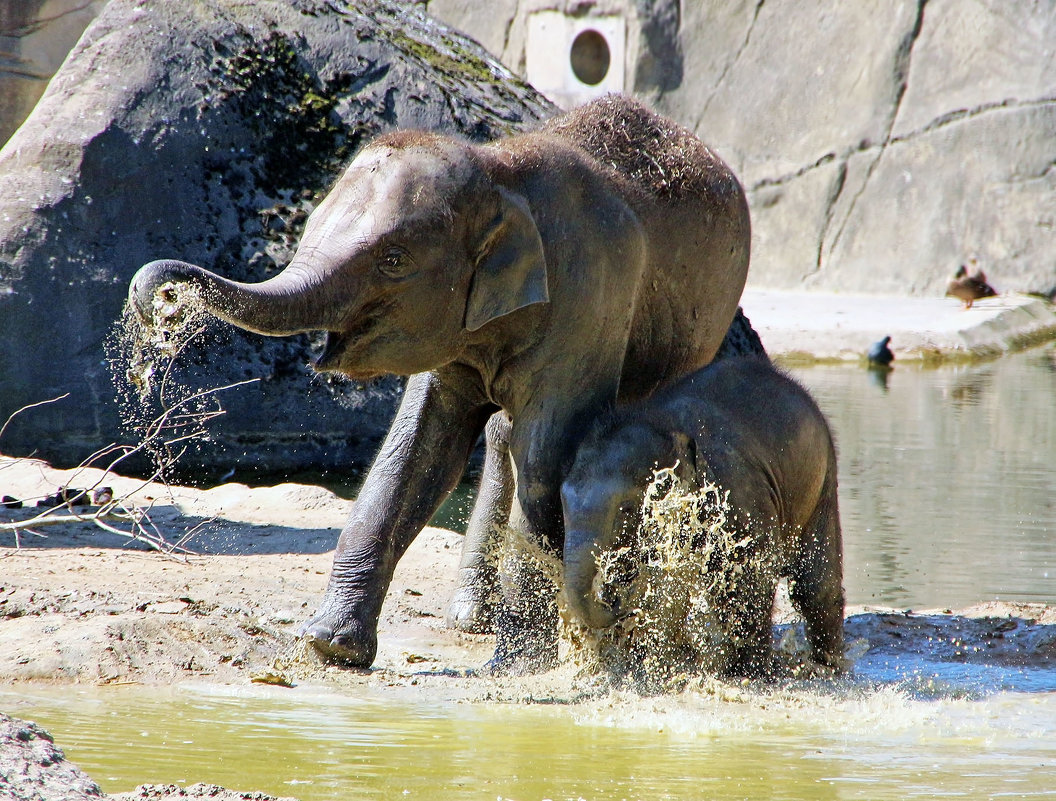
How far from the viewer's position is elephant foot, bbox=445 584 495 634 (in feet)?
20.2

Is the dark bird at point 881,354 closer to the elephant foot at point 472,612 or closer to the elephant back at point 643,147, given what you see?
the elephant back at point 643,147

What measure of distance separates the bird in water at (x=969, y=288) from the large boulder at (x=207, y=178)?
9700 mm

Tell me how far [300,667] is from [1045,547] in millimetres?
4630

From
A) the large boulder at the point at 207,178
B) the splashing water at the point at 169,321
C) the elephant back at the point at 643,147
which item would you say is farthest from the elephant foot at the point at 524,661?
the large boulder at the point at 207,178

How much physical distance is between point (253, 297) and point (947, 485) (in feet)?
21.7

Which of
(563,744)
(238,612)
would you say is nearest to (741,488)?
(563,744)

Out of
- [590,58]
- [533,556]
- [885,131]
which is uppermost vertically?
[590,58]

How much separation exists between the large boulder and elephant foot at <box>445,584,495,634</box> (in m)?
3.79

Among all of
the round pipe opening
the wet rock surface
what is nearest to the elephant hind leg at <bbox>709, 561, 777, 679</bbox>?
the wet rock surface

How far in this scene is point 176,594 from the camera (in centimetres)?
595

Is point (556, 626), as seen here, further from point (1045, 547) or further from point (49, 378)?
point (49, 378)

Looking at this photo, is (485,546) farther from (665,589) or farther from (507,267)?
(507,267)

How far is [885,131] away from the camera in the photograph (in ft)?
72.1

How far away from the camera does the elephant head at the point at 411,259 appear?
4828 millimetres
